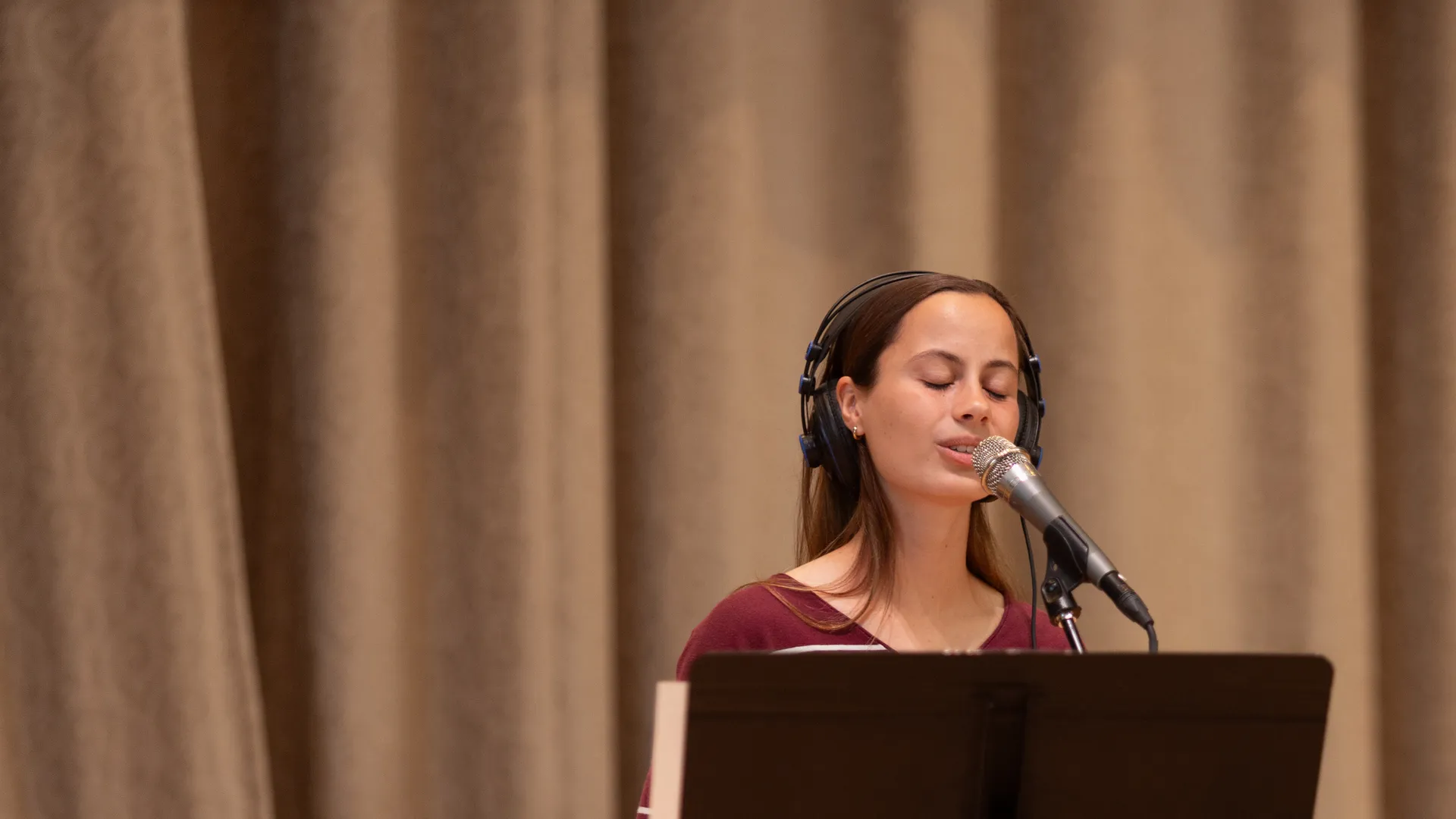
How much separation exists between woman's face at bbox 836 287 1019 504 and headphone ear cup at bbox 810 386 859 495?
0.04 m

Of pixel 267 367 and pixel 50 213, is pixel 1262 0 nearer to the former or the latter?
pixel 267 367

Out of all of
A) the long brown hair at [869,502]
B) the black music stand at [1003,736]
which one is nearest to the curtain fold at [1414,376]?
the long brown hair at [869,502]

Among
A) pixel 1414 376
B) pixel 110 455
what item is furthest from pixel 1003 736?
pixel 1414 376

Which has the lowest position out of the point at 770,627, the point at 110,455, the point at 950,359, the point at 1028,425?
the point at 770,627

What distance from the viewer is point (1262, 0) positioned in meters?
2.84

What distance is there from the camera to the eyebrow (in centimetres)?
174

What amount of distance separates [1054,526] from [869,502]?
505 mm

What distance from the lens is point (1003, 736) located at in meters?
1.20

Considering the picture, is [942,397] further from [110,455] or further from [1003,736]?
[110,455]

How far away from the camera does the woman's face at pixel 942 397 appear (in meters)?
1.70

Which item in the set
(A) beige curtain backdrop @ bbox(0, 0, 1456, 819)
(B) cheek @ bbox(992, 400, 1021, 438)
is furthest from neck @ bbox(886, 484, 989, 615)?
(A) beige curtain backdrop @ bbox(0, 0, 1456, 819)

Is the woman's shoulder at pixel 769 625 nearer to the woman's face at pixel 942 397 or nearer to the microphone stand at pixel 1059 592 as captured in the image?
the woman's face at pixel 942 397

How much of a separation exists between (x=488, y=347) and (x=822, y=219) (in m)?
0.72

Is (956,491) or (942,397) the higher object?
(942,397)
